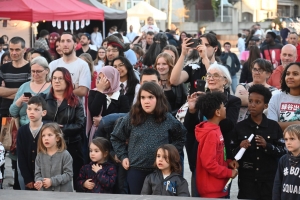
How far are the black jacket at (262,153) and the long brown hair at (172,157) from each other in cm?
63

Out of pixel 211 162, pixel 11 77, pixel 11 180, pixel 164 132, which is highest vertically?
pixel 11 77

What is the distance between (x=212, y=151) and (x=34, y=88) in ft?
9.29

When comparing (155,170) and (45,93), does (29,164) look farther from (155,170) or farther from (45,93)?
(155,170)

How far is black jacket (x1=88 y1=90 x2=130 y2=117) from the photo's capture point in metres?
8.09

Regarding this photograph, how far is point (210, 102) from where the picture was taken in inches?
275

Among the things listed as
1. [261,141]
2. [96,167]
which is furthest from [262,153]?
[96,167]

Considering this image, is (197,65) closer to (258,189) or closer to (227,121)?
(227,121)

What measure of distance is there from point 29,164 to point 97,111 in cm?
96

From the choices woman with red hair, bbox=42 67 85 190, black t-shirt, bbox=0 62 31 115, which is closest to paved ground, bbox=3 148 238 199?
black t-shirt, bbox=0 62 31 115

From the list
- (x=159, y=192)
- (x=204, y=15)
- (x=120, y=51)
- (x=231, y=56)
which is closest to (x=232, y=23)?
(x=204, y=15)

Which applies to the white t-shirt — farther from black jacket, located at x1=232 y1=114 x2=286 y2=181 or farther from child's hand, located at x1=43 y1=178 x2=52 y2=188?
child's hand, located at x1=43 y1=178 x2=52 y2=188

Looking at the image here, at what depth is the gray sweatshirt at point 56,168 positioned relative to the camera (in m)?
7.61

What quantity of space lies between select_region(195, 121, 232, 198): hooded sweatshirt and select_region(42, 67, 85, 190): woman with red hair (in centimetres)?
172

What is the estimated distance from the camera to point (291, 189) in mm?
6430
